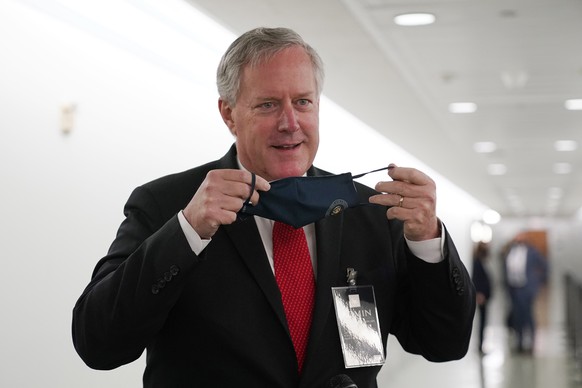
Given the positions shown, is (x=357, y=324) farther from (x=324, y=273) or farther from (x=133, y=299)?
(x=133, y=299)

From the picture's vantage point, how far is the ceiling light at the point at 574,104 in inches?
373

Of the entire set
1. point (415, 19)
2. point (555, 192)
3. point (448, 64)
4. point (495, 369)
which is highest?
point (555, 192)

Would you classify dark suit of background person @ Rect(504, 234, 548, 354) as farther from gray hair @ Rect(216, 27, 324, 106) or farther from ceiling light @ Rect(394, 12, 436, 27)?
gray hair @ Rect(216, 27, 324, 106)

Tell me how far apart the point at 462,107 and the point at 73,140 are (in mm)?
6107

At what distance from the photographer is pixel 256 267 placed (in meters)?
2.14

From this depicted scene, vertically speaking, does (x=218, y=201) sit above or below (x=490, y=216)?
below

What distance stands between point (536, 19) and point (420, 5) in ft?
3.01

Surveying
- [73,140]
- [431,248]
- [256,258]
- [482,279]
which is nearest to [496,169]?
[482,279]

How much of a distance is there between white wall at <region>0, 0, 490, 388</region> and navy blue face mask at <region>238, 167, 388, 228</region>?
2560 mm

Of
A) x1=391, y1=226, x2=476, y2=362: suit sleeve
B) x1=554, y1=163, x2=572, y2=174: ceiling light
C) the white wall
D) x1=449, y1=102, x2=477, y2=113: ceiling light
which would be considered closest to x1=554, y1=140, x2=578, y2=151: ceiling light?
x1=554, y1=163, x2=572, y2=174: ceiling light

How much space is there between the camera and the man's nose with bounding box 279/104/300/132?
86.0 inches

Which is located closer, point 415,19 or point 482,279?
point 415,19

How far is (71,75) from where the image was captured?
4926 millimetres

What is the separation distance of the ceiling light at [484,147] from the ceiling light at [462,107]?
2.97 meters
